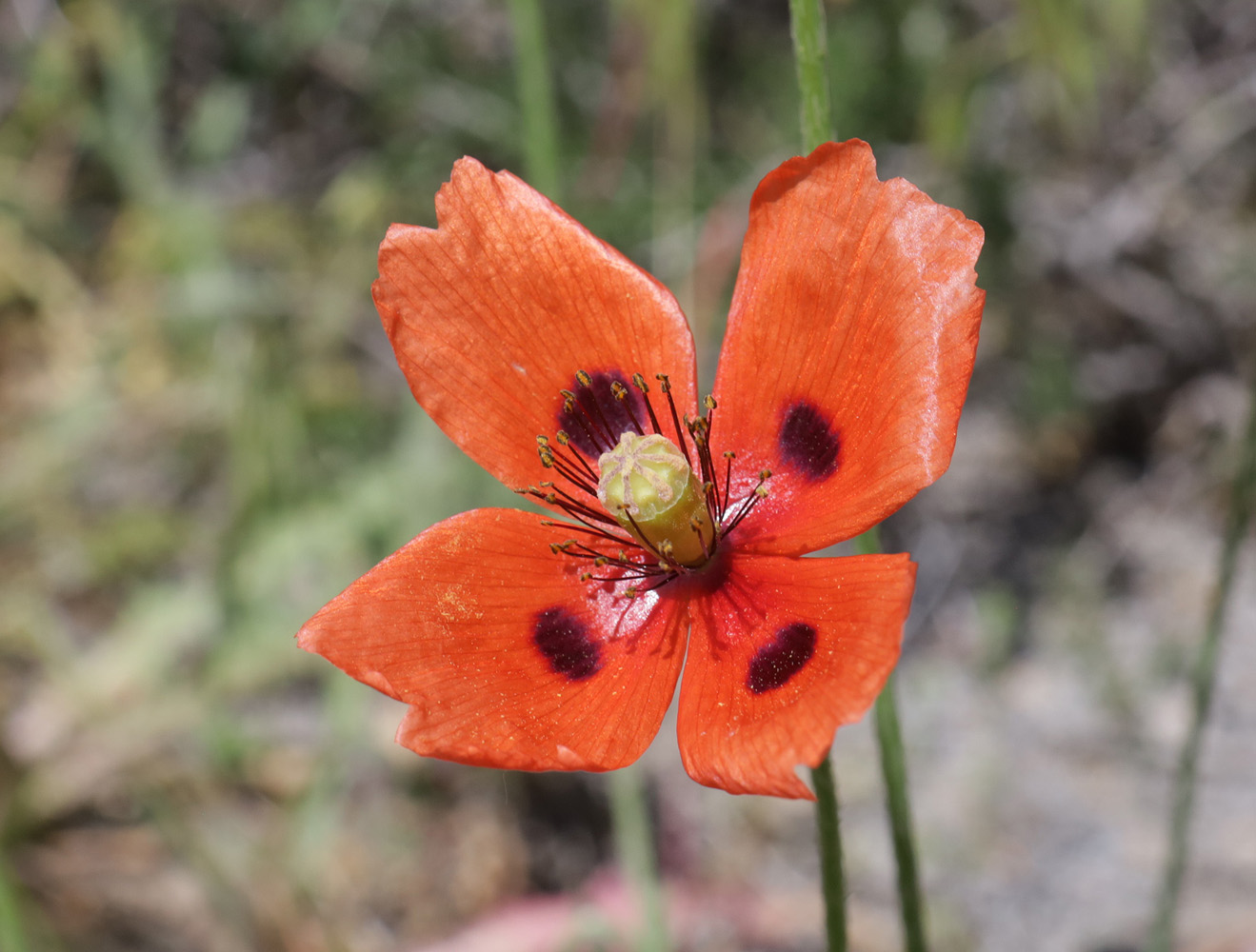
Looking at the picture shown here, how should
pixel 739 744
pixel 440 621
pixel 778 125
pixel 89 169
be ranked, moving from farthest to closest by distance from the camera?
pixel 89 169 → pixel 778 125 → pixel 440 621 → pixel 739 744

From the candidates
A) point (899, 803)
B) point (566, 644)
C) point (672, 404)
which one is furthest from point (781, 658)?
point (672, 404)

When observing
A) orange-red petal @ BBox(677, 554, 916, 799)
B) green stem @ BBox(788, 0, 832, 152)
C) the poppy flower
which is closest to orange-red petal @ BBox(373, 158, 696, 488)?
the poppy flower

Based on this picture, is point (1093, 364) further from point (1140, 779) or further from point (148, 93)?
point (148, 93)

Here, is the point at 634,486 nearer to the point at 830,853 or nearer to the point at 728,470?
the point at 728,470

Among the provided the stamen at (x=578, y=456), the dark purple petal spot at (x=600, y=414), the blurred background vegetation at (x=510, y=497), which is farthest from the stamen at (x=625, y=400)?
the blurred background vegetation at (x=510, y=497)

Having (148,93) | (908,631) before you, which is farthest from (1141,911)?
(148,93)

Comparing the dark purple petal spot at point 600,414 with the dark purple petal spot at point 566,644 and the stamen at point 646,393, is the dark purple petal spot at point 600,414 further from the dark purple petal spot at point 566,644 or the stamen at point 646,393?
the dark purple petal spot at point 566,644
